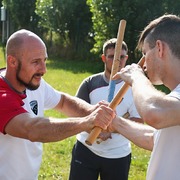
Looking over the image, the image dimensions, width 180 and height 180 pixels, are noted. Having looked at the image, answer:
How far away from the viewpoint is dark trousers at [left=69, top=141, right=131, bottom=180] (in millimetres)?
4113

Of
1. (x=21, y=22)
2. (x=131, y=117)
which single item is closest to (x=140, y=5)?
(x=21, y=22)

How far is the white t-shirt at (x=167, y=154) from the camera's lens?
2.32 metres

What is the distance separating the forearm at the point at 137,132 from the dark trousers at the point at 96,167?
0.91m

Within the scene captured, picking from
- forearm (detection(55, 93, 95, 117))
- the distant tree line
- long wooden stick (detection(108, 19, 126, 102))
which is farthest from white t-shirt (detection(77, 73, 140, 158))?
the distant tree line

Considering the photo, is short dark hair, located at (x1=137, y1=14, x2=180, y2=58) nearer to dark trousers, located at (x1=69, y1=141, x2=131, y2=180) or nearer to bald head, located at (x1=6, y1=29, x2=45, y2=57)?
bald head, located at (x1=6, y1=29, x2=45, y2=57)

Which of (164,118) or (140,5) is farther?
(140,5)

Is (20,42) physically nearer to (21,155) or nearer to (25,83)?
(25,83)

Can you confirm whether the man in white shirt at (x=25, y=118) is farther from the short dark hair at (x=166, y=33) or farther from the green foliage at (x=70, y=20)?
the green foliage at (x=70, y=20)

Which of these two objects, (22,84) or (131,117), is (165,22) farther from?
(131,117)

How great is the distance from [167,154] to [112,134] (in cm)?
179

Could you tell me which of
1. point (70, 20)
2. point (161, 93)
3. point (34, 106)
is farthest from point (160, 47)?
point (70, 20)

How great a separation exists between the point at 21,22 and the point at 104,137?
20.9 meters

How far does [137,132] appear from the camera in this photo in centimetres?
308

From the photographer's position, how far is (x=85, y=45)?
21.4m
